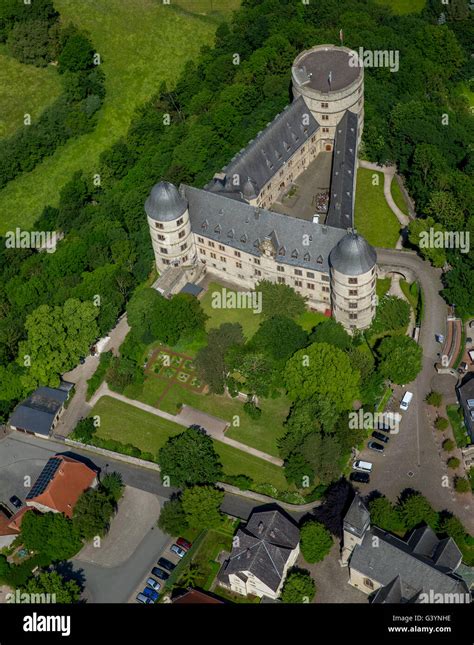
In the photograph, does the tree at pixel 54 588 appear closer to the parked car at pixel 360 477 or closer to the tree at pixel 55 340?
the tree at pixel 55 340

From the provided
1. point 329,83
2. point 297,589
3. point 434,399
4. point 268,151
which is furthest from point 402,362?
point 329,83

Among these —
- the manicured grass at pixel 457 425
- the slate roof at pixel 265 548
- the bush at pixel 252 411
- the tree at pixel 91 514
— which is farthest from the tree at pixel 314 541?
the tree at pixel 91 514

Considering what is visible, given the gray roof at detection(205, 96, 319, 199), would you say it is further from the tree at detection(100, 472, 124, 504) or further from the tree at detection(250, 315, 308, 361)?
the tree at detection(100, 472, 124, 504)

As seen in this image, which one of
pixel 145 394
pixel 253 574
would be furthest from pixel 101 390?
pixel 253 574

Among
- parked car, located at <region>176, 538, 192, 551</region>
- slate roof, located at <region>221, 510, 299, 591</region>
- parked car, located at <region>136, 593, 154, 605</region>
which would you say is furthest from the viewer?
parked car, located at <region>176, 538, 192, 551</region>

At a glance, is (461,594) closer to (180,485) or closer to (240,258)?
(180,485)

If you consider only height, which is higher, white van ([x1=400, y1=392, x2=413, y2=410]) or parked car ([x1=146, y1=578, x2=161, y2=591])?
white van ([x1=400, y1=392, x2=413, y2=410])

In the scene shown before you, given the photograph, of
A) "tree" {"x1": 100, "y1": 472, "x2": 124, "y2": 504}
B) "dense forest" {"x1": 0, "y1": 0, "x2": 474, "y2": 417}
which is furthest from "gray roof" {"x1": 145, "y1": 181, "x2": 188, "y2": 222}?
"tree" {"x1": 100, "y1": 472, "x2": 124, "y2": 504}
